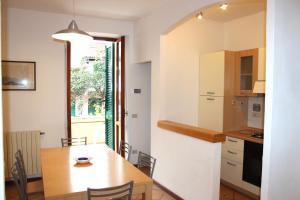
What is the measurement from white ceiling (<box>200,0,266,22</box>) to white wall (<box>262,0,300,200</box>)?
1.37m

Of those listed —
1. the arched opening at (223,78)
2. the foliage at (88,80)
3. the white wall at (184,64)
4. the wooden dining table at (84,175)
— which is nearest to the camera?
the wooden dining table at (84,175)

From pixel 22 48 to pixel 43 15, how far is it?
64 cm

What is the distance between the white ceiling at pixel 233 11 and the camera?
367 centimetres

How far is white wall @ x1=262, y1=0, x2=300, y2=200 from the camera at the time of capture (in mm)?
2217

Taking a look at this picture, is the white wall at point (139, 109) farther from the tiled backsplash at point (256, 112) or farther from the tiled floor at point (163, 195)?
the tiled backsplash at point (256, 112)

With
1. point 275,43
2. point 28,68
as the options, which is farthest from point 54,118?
point 275,43

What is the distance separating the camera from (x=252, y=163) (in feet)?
11.7

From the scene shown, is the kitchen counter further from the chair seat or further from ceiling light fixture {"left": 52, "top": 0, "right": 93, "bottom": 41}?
the chair seat

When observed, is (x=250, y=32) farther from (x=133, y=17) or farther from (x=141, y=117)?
(x=141, y=117)

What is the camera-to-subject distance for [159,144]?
157 inches

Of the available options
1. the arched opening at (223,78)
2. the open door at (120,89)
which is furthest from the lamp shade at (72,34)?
the open door at (120,89)

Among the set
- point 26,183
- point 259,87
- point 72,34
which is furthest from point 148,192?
point 259,87

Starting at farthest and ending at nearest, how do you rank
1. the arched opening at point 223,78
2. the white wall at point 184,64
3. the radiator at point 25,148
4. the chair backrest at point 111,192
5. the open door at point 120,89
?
the open door at point 120,89, the white wall at point 184,64, the radiator at point 25,148, the arched opening at point 223,78, the chair backrest at point 111,192

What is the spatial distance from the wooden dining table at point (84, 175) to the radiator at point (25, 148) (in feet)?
3.76
